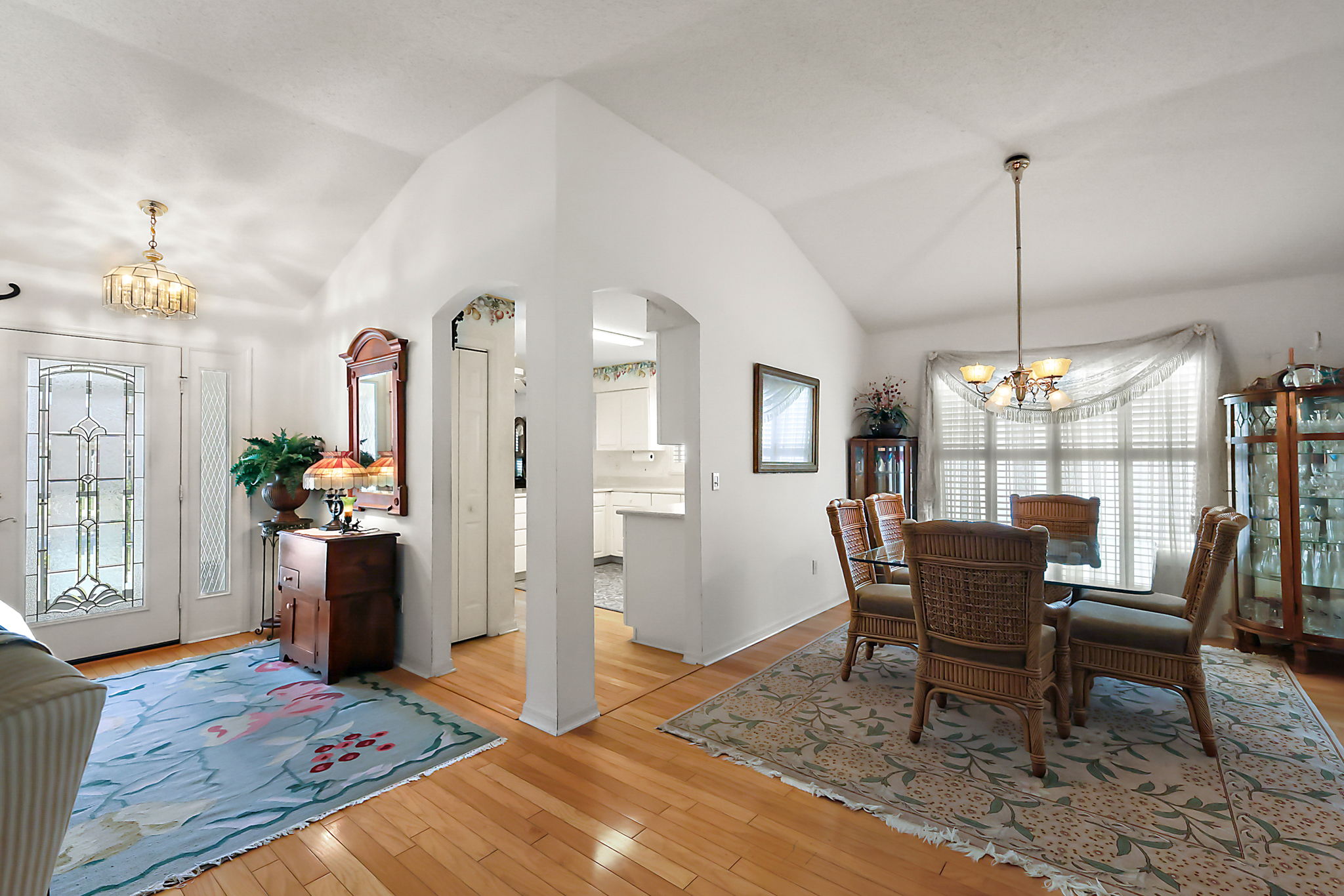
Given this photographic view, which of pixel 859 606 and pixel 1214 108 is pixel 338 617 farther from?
pixel 1214 108

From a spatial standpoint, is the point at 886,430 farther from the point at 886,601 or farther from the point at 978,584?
the point at 978,584

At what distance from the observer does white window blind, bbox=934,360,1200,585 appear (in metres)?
4.52

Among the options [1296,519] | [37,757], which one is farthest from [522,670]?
[1296,519]

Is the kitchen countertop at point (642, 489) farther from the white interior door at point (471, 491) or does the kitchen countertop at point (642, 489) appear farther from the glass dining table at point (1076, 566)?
the glass dining table at point (1076, 566)

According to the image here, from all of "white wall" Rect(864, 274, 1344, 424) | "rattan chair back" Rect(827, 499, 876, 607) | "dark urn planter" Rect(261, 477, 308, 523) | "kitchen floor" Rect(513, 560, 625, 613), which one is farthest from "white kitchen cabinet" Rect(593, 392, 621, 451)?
"rattan chair back" Rect(827, 499, 876, 607)

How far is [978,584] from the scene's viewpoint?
2471 mm

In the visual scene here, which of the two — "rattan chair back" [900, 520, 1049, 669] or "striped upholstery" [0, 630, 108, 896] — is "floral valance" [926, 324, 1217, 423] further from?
"striped upholstery" [0, 630, 108, 896]

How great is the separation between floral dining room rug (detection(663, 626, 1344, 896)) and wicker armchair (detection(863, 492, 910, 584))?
0.58 metres

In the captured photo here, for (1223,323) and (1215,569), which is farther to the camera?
(1223,323)

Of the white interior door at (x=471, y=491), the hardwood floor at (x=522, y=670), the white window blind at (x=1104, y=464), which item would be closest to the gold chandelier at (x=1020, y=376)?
the white window blind at (x=1104, y=464)

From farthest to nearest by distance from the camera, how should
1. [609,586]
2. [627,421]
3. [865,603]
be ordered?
[627,421]
[609,586]
[865,603]

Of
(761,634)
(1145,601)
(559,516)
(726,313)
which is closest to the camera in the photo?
(559,516)

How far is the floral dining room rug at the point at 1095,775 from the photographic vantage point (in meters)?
1.92

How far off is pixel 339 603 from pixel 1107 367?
5.64m
